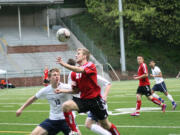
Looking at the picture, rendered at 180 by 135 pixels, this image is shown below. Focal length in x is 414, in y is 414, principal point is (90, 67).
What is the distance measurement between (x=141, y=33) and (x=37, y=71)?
14225 millimetres

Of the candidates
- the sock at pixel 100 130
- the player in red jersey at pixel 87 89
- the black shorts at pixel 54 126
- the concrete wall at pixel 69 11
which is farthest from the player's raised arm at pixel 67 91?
the concrete wall at pixel 69 11

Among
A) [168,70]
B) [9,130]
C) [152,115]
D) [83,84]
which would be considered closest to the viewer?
[83,84]

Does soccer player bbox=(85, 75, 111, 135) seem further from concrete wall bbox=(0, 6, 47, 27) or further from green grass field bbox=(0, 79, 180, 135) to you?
concrete wall bbox=(0, 6, 47, 27)

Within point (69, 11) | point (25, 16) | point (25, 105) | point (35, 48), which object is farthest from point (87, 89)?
point (69, 11)

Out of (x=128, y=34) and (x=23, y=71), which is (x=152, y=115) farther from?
(x=128, y=34)

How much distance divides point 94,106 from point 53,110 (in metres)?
0.77

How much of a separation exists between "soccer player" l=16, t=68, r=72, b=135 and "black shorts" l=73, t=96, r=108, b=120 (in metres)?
0.31

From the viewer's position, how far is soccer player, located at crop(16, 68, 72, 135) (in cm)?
745

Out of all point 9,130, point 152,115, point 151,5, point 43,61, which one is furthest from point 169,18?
point 9,130

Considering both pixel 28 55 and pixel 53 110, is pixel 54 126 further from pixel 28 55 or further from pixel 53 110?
pixel 28 55

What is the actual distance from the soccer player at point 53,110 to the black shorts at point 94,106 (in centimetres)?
31

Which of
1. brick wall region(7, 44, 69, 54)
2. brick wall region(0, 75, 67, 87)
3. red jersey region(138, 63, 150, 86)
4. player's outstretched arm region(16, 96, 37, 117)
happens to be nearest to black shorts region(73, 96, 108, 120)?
player's outstretched arm region(16, 96, 37, 117)

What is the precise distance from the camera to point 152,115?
12664mm

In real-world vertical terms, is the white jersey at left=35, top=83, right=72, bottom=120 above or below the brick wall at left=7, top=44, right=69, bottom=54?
above
